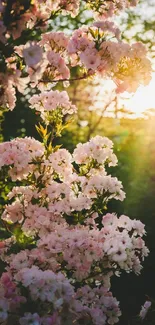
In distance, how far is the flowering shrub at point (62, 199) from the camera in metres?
2.94

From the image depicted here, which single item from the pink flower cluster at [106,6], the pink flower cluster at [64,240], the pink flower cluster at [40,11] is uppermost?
the pink flower cluster at [106,6]

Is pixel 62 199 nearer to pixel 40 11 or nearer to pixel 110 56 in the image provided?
pixel 110 56

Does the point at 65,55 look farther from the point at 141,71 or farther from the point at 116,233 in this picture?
the point at 116,233

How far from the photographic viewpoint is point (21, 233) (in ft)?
13.2

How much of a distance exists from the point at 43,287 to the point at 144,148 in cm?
465

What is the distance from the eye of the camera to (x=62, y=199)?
382cm

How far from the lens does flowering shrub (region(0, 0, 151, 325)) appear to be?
294cm

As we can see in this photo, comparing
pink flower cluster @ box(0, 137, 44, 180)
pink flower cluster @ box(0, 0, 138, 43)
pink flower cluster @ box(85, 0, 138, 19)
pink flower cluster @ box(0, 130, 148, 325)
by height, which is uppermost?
pink flower cluster @ box(85, 0, 138, 19)

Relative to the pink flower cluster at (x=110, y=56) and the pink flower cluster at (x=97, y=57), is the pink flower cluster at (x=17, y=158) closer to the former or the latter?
the pink flower cluster at (x=97, y=57)

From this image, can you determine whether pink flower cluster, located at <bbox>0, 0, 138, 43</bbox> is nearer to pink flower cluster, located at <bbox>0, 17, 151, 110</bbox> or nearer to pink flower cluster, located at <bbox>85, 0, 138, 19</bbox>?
pink flower cluster, located at <bbox>85, 0, 138, 19</bbox>

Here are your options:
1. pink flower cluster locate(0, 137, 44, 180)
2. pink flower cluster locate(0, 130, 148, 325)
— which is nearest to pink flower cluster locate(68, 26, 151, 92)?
pink flower cluster locate(0, 130, 148, 325)

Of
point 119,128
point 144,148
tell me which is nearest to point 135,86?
point 144,148

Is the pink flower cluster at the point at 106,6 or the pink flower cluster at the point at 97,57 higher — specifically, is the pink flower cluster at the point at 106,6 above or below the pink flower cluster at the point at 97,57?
above

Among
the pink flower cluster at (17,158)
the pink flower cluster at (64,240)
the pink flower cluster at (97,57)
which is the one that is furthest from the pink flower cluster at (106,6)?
the pink flower cluster at (17,158)
